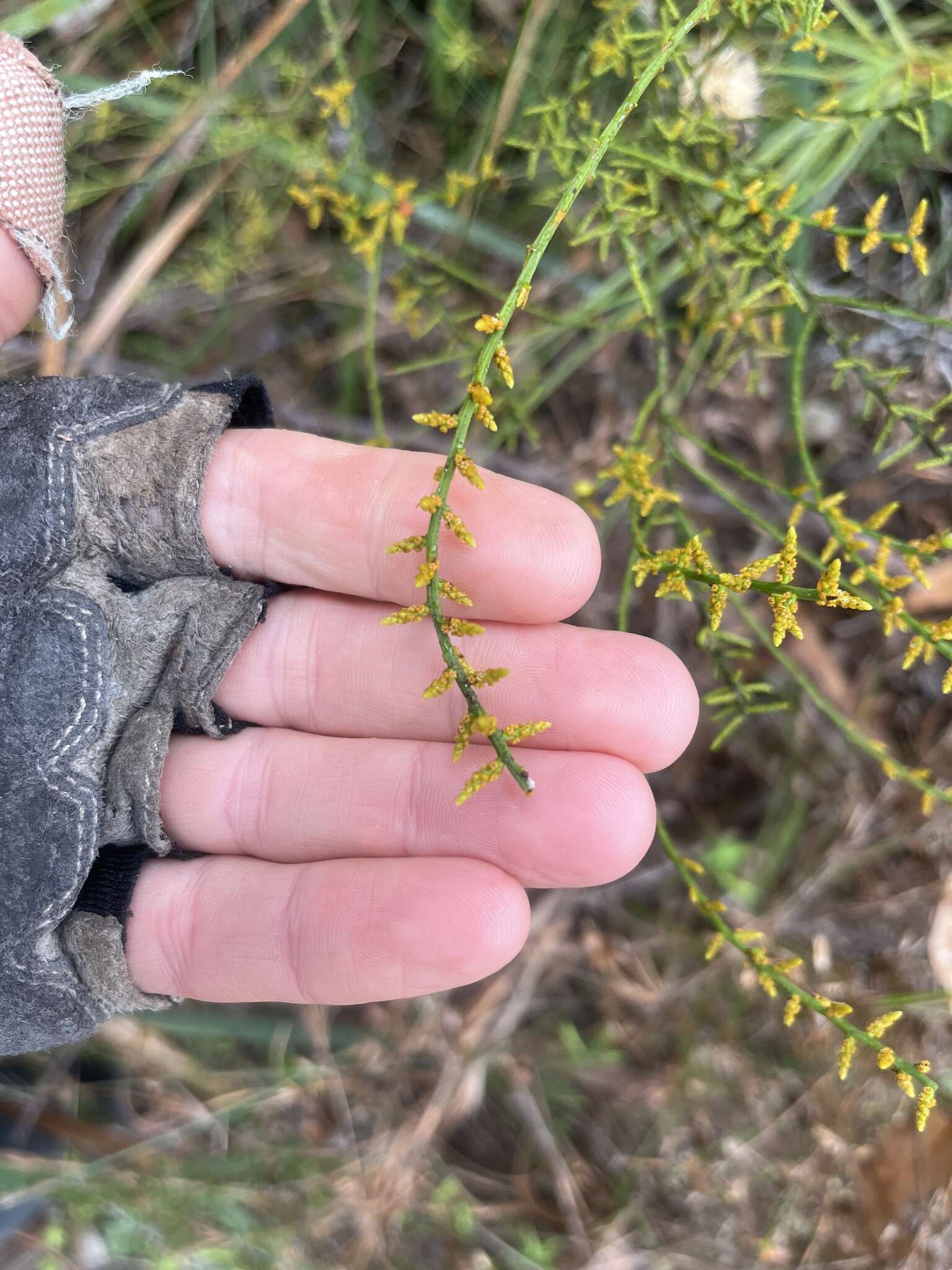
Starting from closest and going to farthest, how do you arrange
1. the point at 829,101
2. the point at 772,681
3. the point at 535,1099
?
the point at 829,101
the point at 772,681
the point at 535,1099

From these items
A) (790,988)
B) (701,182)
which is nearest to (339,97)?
(701,182)

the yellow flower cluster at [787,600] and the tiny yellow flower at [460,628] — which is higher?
the yellow flower cluster at [787,600]

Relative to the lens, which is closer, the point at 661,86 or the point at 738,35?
the point at 661,86

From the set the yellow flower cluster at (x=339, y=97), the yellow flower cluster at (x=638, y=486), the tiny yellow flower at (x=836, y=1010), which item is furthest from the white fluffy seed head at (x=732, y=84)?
the tiny yellow flower at (x=836, y=1010)

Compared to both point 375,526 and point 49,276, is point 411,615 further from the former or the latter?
point 49,276

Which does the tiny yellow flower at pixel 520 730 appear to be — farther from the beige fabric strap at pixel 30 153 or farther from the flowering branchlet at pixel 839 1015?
the beige fabric strap at pixel 30 153

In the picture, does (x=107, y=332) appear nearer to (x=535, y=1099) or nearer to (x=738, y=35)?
(x=738, y=35)

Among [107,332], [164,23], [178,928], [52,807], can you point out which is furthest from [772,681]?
[164,23]
